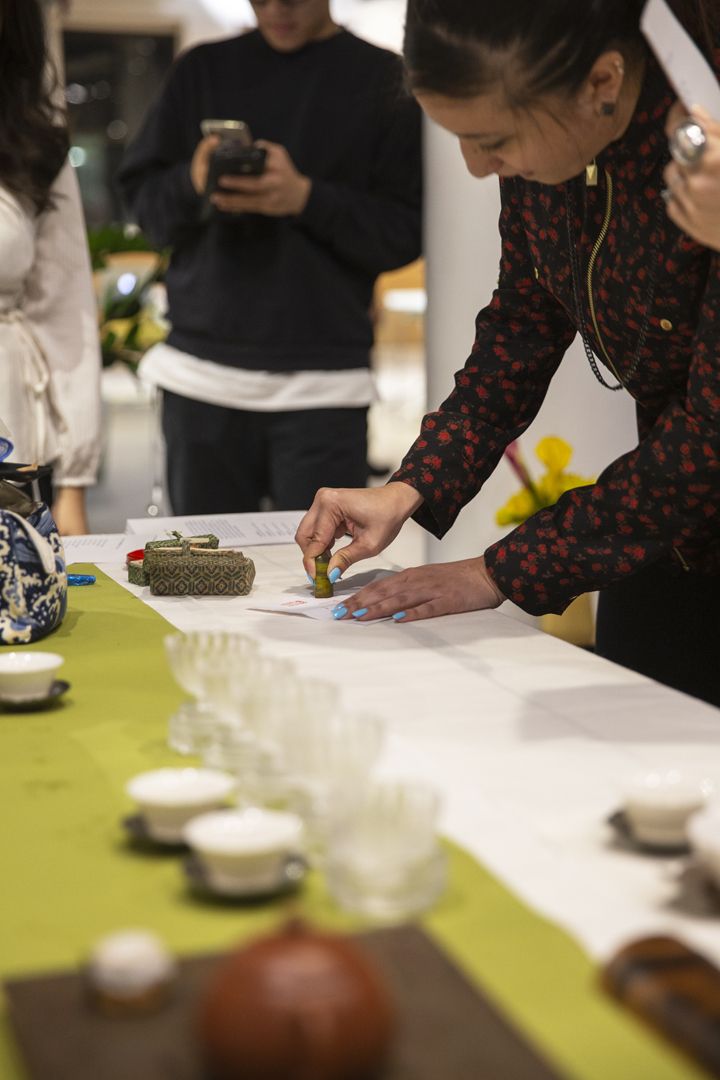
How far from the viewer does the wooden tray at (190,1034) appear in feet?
1.55

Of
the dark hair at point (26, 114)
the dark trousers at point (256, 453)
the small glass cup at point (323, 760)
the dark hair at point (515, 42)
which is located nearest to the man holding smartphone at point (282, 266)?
the dark trousers at point (256, 453)

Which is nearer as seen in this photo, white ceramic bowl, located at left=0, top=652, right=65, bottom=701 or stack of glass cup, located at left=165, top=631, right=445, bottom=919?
stack of glass cup, located at left=165, top=631, right=445, bottom=919

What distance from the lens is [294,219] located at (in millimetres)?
2199

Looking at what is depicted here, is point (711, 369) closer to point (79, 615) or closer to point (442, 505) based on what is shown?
point (442, 505)

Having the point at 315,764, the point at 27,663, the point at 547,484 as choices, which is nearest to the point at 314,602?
the point at 27,663

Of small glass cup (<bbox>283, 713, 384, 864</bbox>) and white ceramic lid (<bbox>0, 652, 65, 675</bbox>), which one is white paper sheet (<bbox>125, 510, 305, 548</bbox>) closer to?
white ceramic lid (<bbox>0, 652, 65, 675</bbox>)

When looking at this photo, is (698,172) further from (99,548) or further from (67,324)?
(67,324)

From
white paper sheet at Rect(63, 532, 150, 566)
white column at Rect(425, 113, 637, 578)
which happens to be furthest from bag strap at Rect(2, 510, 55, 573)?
white column at Rect(425, 113, 637, 578)

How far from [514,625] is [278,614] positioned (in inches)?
10.3

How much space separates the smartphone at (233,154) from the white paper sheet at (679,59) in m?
1.30

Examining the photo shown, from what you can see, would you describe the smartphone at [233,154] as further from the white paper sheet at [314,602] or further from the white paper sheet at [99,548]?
the white paper sheet at [314,602]

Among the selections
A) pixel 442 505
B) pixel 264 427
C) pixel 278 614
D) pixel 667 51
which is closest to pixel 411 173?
pixel 264 427

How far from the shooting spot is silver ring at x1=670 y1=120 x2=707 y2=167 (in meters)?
0.85

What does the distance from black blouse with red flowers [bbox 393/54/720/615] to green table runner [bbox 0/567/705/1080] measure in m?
0.49
